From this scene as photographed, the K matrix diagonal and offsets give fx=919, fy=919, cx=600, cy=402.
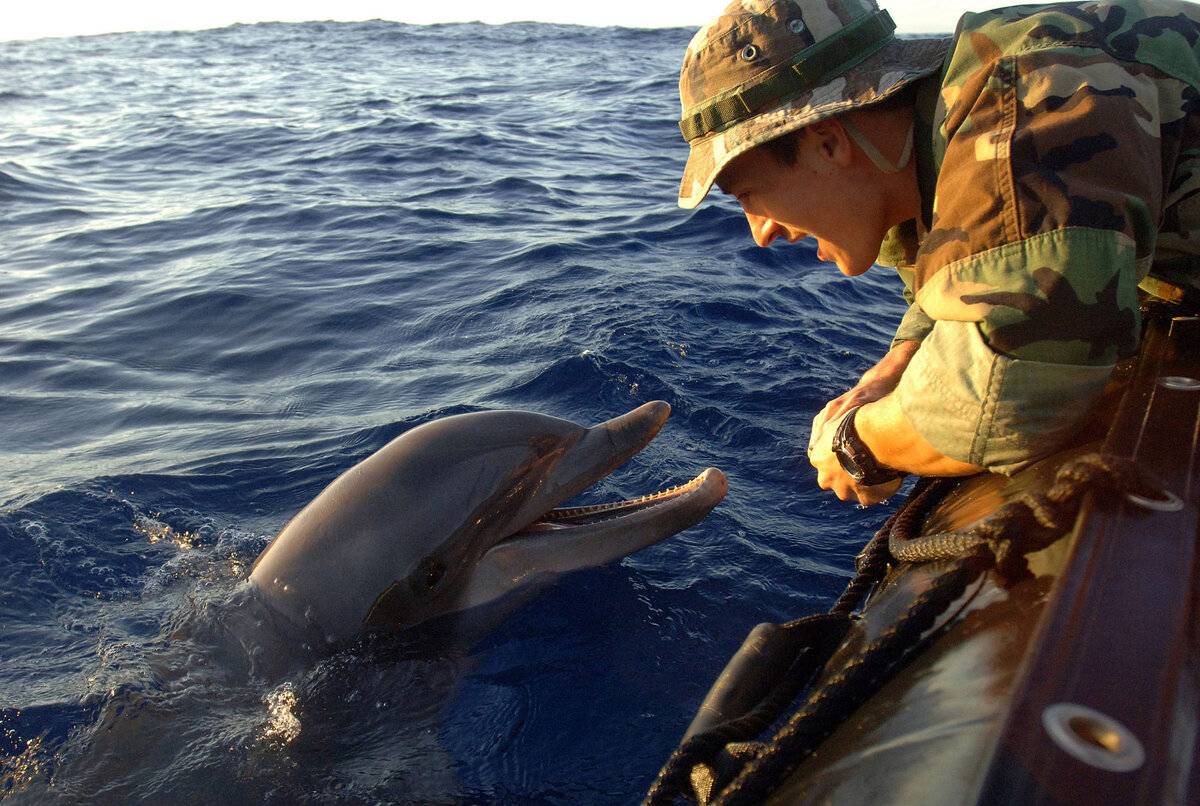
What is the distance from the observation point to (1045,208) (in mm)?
2355

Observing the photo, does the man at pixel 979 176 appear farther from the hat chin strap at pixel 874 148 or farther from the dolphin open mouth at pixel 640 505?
the dolphin open mouth at pixel 640 505

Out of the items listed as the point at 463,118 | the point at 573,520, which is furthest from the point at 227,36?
the point at 573,520

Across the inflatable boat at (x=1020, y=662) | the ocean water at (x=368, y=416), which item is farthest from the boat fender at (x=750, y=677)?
the ocean water at (x=368, y=416)

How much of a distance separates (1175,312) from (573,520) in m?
2.60

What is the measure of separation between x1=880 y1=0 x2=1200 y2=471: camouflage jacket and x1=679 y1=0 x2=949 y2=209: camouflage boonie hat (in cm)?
34

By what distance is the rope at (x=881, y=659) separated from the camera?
1945mm

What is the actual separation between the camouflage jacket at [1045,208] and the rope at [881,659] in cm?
41

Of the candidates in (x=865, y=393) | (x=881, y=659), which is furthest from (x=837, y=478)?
(x=881, y=659)

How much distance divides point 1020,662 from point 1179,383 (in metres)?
1.30

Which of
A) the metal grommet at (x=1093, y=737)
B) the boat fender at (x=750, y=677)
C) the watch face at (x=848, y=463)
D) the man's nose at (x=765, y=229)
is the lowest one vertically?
the boat fender at (x=750, y=677)

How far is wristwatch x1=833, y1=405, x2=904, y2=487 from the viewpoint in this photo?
3.25 m

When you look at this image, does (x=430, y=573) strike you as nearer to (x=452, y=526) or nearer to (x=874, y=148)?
(x=452, y=526)

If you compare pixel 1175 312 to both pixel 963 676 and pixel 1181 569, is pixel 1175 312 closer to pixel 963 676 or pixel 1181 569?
pixel 1181 569

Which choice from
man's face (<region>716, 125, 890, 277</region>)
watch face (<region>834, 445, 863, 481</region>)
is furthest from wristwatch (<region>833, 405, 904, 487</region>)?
man's face (<region>716, 125, 890, 277</region>)
